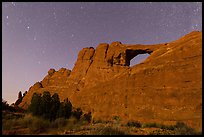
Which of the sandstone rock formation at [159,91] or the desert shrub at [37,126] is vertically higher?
the sandstone rock formation at [159,91]

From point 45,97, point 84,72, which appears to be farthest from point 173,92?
point 84,72

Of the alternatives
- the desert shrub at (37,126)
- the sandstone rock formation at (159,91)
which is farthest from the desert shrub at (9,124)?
the sandstone rock formation at (159,91)

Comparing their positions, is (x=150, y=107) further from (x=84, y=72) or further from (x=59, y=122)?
(x=84, y=72)

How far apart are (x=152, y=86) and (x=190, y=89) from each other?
19.0ft

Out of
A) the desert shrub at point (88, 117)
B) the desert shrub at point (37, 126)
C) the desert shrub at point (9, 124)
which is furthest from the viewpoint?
the desert shrub at point (88, 117)

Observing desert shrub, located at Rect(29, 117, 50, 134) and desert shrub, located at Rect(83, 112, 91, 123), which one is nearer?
desert shrub, located at Rect(29, 117, 50, 134)

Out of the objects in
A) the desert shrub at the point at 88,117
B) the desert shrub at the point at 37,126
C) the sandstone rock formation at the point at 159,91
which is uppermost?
the sandstone rock formation at the point at 159,91

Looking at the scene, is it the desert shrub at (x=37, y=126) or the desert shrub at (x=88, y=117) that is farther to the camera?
the desert shrub at (x=88, y=117)

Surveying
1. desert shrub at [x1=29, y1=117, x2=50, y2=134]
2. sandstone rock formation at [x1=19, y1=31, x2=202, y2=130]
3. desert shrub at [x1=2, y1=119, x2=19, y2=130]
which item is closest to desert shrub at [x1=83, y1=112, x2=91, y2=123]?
sandstone rock formation at [x1=19, y1=31, x2=202, y2=130]

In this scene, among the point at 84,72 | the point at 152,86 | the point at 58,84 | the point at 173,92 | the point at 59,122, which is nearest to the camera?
the point at 59,122

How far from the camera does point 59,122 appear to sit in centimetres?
1733

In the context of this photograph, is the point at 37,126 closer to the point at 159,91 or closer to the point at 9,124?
the point at 9,124

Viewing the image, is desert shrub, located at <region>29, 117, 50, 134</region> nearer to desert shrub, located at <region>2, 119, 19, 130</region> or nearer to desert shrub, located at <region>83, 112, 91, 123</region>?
desert shrub, located at <region>2, 119, 19, 130</region>

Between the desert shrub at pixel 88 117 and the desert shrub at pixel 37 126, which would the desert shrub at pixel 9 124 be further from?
the desert shrub at pixel 88 117
